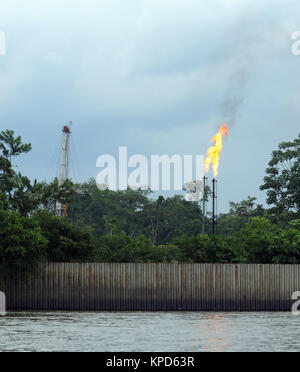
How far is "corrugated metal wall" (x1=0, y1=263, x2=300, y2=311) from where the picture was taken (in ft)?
111

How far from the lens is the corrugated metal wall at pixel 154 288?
111 feet

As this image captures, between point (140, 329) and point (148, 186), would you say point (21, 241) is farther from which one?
point (148, 186)

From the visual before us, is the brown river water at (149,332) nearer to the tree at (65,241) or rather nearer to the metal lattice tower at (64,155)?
the tree at (65,241)

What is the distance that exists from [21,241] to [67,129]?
55339 millimetres

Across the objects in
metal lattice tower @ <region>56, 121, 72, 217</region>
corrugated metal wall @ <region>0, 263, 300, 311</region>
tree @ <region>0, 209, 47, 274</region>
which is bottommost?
corrugated metal wall @ <region>0, 263, 300, 311</region>

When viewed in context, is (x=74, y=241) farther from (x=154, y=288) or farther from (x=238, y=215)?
(x=238, y=215)

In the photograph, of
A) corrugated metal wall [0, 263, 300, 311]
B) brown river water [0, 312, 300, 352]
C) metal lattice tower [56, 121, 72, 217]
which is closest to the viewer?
brown river water [0, 312, 300, 352]

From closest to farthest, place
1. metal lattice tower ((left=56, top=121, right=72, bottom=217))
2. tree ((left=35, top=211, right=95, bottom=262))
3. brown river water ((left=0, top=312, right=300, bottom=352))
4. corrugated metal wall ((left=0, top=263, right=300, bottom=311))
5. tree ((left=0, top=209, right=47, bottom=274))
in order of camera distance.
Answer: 1. brown river water ((left=0, top=312, right=300, bottom=352))
2. tree ((left=0, top=209, right=47, bottom=274))
3. corrugated metal wall ((left=0, top=263, right=300, bottom=311))
4. tree ((left=35, top=211, right=95, bottom=262))
5. metal lattice tower ((left=56, top=121, right=72, bottom=217))

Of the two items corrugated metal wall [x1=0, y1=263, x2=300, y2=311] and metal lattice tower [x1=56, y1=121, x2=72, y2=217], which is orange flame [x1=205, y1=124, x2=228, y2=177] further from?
metal lattice tower [x1=56, y1=121, x2=72, y2=217]

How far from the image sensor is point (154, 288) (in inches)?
1350

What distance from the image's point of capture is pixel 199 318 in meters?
30.0

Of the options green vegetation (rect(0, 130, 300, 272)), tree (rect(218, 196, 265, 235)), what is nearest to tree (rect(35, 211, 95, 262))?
green vegetation (rect(0, 130, 300, 272))

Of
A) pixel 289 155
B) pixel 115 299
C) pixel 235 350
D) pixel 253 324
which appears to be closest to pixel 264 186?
pixel 289 155

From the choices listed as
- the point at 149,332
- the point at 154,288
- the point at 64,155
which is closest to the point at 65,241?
the point at 154,288
